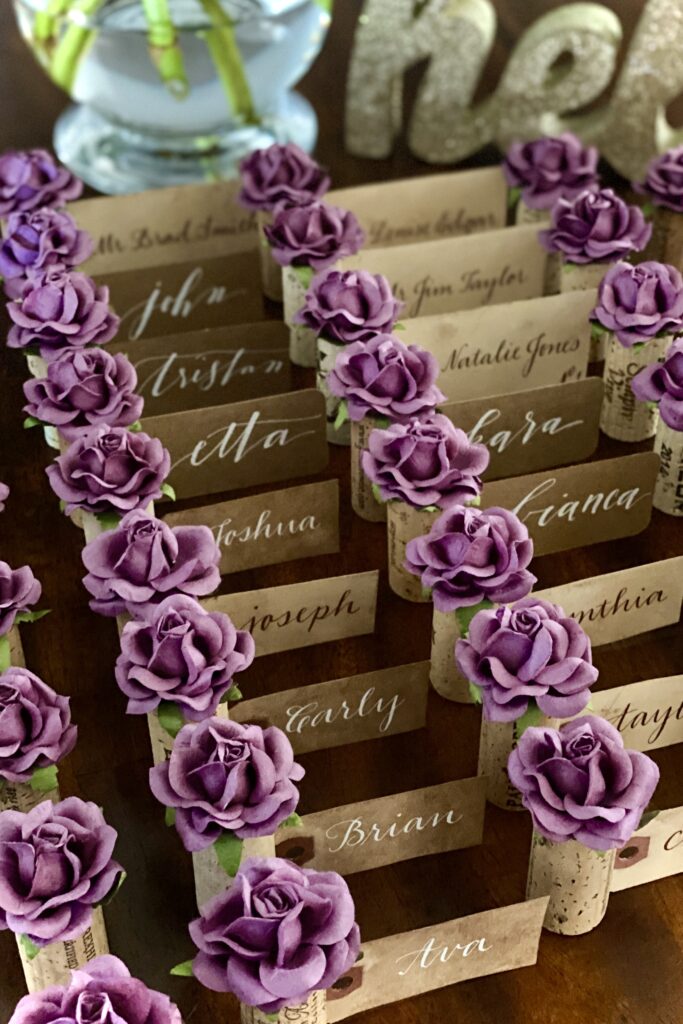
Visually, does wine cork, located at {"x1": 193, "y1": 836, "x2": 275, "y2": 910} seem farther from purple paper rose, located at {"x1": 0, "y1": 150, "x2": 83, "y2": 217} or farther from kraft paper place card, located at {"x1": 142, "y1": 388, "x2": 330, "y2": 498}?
purple paper rose, located at {"x1": 0, "y1": 150, "x2": 83, "y2": 217}

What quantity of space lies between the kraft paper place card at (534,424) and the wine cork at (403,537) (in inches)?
5.3

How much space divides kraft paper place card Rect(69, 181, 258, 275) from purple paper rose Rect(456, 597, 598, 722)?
70 centimetres

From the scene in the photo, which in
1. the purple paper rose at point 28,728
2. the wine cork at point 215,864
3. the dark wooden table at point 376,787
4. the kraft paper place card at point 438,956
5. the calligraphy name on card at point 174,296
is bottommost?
the dark wooden table at point 376,787

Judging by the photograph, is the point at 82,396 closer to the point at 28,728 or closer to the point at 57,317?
the point at 57,317

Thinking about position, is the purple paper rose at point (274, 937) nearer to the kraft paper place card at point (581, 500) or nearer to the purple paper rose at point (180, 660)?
the purple paper rose at point (180, 660)

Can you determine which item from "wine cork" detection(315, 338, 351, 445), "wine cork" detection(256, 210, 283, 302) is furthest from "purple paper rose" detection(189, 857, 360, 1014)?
"wine cork" detection(256, 210, 283, 302)

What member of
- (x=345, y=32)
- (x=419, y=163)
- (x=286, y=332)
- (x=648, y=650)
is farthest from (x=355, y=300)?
(x=345, y=32)

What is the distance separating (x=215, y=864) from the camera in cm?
88

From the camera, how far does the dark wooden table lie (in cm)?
89

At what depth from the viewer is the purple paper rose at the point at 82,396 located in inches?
45.1

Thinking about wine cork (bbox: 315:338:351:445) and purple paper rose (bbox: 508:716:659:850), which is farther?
wine cork (bbox: 315:338:351:445)

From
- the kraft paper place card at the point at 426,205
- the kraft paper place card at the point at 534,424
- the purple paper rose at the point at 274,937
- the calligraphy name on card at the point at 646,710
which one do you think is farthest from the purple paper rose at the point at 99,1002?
the kraft paper place card at the point at 426,205

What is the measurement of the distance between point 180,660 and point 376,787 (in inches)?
7.9

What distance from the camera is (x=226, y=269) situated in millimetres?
1441
